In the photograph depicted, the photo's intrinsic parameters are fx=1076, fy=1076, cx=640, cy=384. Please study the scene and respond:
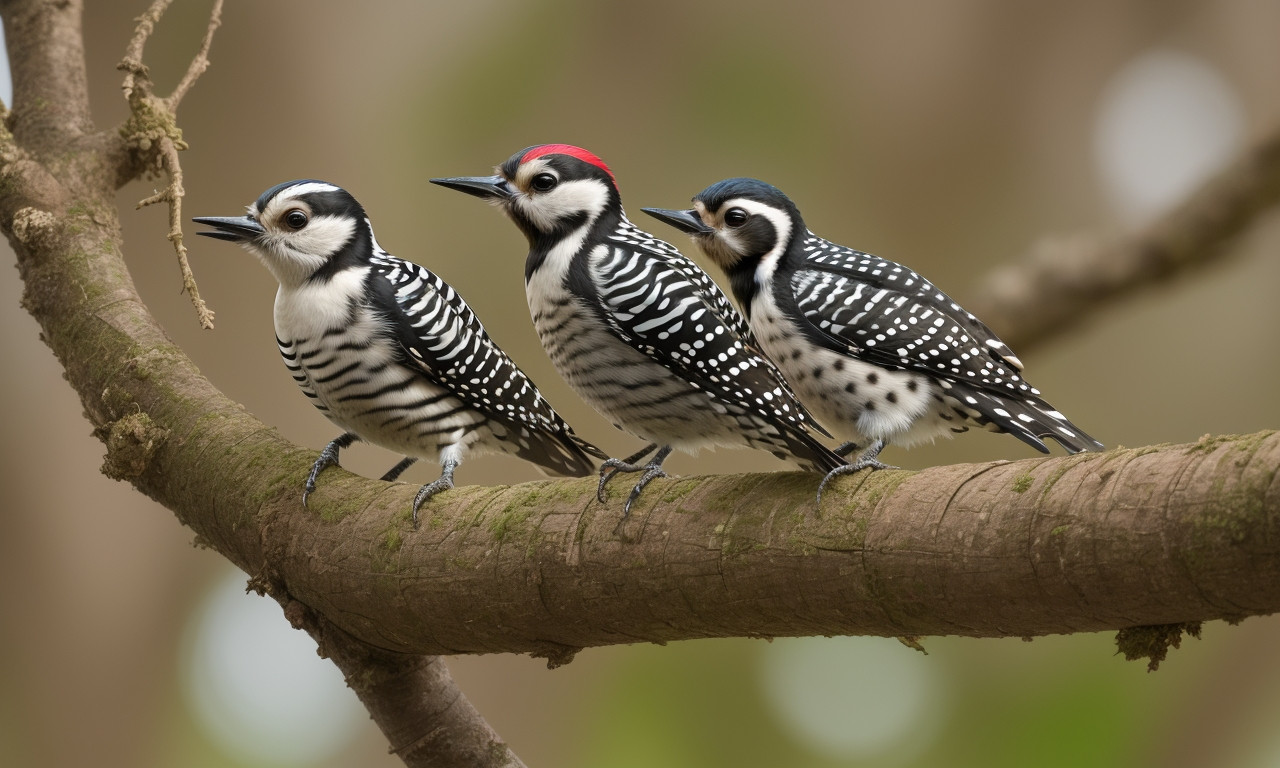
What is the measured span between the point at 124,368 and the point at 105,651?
317 cm

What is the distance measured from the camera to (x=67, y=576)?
16.0 feet

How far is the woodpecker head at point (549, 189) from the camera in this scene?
206 cm

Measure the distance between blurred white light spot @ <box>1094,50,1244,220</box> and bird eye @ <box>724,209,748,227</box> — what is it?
12.8 ft

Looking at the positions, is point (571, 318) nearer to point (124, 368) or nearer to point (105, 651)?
point (124, 368)

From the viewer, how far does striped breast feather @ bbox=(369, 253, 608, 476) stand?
2234 mm

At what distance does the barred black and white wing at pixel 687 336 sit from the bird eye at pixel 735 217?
0.13 meters

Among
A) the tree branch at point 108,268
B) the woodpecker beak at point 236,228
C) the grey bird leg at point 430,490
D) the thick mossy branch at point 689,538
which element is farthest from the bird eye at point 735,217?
the tree branch at point 108,268

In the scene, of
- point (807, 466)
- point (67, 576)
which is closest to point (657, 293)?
point (807, 466)

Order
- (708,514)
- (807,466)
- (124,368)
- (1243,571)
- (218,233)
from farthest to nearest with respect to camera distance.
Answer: (124,368)
(218,233)
(807,466)
(708,514)
(1243,571)

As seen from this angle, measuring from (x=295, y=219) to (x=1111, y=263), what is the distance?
2.91m

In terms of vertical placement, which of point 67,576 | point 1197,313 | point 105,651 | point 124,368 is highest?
point 1197,313

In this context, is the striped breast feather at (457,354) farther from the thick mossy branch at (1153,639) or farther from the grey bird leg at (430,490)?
the thick mossy branch at (1153,639)

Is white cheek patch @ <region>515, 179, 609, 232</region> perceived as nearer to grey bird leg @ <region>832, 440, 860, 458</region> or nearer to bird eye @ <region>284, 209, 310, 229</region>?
bird eye @ <region>284, 209, 310, 229</region>

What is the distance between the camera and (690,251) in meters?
4.48
